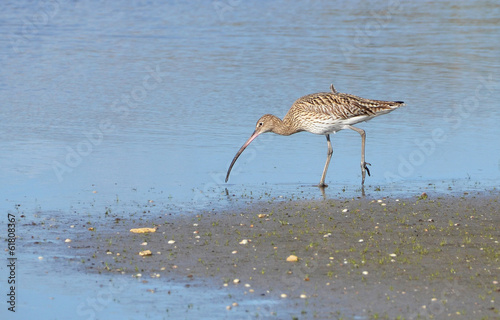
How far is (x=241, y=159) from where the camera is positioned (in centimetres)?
1270

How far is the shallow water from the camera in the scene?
37.4 ft

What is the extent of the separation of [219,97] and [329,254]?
8.69 meters

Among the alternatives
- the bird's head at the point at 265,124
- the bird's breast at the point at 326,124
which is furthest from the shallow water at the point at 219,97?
the bird's breast at the point at 326,124

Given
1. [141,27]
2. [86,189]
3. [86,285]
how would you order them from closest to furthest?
[86,285] < [86,189] < [141,27]

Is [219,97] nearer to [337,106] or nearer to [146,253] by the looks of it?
[337,106]

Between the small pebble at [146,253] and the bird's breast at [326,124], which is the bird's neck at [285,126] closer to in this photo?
the bird's breast at [326,124]

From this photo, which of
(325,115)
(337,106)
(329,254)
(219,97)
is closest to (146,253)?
(329,254)

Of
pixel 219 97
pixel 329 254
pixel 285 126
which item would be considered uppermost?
pixel 285 126

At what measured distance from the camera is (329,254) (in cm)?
830

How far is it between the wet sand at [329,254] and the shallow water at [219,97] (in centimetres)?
74

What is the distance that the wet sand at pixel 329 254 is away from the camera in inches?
279

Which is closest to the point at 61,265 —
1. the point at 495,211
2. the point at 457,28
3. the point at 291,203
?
the point at 291,203

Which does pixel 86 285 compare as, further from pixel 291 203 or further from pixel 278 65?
pixel 278 65

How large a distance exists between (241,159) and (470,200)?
3621mm
